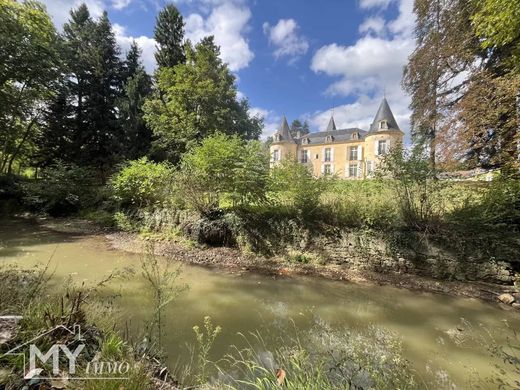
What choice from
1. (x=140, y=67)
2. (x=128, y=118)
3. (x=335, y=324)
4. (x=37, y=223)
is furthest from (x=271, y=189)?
(x=140, y=67)

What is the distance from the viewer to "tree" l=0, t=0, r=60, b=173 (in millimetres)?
12336

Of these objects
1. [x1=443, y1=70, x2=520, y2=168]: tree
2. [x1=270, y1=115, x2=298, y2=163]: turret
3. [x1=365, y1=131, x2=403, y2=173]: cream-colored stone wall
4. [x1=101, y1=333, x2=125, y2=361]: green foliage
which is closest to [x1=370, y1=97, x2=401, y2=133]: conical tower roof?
[x1=365, y1=131, x2=403, y2=173]: cream-colored stone wall

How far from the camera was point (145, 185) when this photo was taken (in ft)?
32.4

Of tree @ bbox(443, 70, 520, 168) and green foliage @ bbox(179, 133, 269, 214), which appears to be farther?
green foliage @ bbox(179, 133, 269, 214)

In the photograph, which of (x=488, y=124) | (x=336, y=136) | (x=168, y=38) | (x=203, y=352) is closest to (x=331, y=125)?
(x=336, y=136)

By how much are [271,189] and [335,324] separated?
450 centimetres

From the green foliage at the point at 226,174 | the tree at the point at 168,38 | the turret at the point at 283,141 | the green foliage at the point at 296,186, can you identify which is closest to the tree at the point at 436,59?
the green foliage at the point at 296,186

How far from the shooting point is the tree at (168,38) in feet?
57.2

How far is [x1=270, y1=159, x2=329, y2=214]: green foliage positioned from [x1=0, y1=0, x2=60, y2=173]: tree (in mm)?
13873

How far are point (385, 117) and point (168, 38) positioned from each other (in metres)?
24.0

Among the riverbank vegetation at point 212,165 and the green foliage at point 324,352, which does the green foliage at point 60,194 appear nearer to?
the riverbank vegetation at point 212,165

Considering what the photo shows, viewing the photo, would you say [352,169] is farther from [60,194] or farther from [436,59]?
[60,194]

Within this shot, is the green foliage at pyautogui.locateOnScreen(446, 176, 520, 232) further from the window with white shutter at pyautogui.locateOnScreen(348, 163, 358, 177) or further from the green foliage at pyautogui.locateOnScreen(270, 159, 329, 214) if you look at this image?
the window with white shutter at pyautogui.locateOnScreen(348, 163, 358, 177)

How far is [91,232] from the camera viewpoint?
9.90 m
